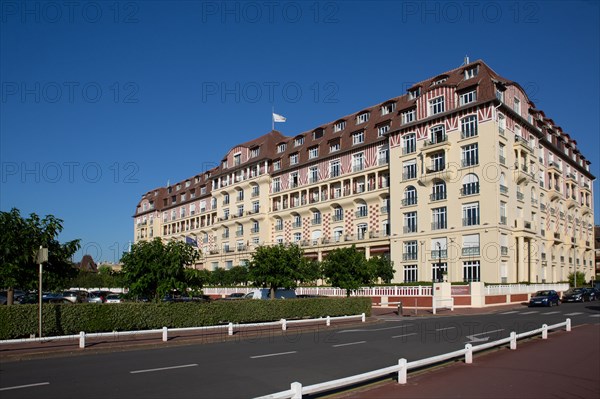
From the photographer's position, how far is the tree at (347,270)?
3638 centimetres

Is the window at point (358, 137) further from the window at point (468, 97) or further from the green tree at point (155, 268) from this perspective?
the green tree at point (155, 268)

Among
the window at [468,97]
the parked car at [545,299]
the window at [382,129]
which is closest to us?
the parked car at [545,299]

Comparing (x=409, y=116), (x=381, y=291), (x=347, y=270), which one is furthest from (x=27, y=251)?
(x=409, y=116)

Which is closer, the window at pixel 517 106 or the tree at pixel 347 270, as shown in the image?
the tree at pixel 347 270

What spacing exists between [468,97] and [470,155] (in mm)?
4875

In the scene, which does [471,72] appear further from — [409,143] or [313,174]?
[313,174]

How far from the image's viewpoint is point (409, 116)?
52.6 meters

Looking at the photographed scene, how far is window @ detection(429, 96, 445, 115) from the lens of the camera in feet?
161

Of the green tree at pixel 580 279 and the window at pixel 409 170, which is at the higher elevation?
the window at pixel 409 170

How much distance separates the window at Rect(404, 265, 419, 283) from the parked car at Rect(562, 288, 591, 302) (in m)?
12.4

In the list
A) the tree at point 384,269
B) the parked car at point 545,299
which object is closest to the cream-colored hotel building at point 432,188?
the tree at point 384,269

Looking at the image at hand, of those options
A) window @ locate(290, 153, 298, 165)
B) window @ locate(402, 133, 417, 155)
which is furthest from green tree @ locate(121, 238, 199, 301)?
window @ locate(290, 153, 298, 165)

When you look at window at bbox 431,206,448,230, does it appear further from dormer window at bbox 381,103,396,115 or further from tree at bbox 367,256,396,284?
dormer window at bbox 381,103,396,115

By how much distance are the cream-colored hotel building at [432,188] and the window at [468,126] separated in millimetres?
89
